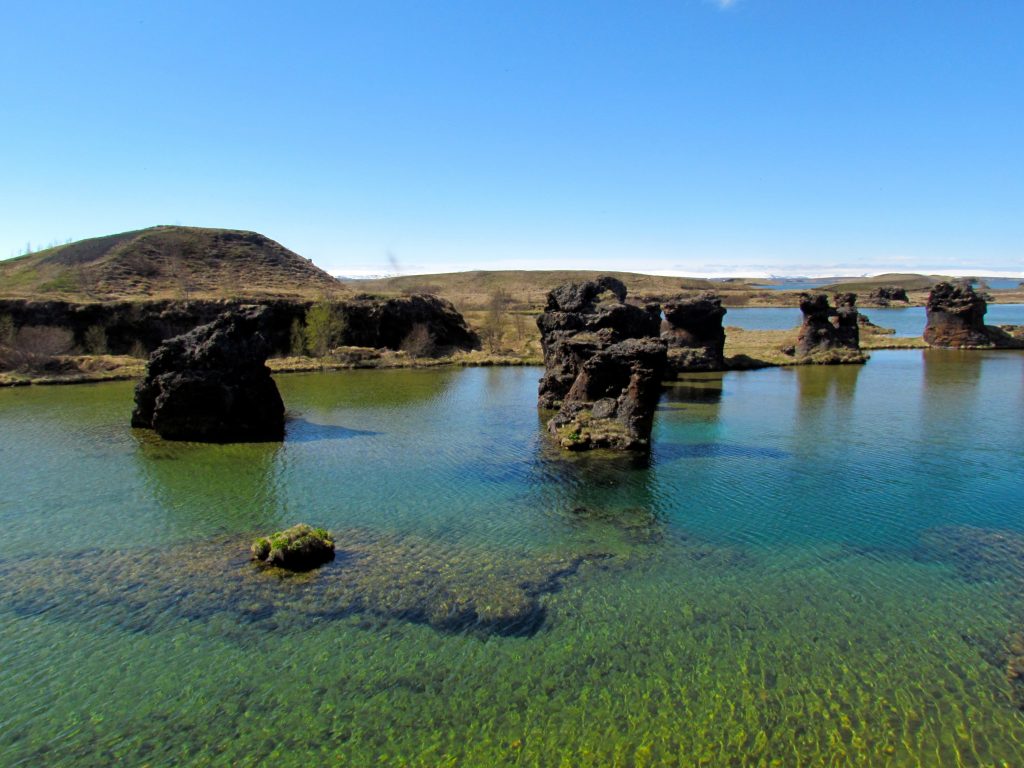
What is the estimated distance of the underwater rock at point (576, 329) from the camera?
4370 cm

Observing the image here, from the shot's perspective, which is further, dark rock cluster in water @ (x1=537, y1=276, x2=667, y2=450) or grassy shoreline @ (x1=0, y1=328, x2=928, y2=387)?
grassy shoreline @ (x1=0, y1=328, x2=928, y2=387)

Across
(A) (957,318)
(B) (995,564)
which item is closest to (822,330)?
(A) (957,318)

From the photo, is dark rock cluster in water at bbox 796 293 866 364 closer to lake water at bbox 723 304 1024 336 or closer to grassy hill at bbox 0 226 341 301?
lake water at bbox 723 304 1024 336

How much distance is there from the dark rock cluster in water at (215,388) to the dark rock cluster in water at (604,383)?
1554 cm

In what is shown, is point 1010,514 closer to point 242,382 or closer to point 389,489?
point 389,489

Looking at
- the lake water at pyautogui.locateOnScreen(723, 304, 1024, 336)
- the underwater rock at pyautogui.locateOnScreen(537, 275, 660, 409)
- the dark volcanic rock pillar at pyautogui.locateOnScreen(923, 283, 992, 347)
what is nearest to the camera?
the underwater rock at pyautogui.locateOnScreen(537, 275, 660, 409)

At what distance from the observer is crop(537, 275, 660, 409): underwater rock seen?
4370cm

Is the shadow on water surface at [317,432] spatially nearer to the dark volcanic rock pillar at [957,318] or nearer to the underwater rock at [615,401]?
the underwater rock at [615,401]

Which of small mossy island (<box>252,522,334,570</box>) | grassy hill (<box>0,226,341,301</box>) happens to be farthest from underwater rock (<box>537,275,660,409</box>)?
grassy hill (<box>0,226,341,301</box>)

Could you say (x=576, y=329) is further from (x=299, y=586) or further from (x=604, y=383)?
(x=299, y=586)

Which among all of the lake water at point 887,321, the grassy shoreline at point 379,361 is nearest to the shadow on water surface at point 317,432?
the grassy shoreline at point 379,361

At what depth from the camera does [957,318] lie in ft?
275

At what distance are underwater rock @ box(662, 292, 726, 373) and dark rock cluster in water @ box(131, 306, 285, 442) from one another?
130ft

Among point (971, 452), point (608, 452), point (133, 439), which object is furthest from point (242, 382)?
point (971, 452)
